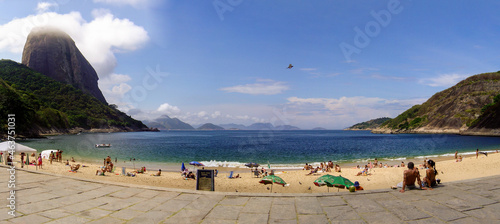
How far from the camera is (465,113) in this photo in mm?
140875

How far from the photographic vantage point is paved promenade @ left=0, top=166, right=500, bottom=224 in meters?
7.27

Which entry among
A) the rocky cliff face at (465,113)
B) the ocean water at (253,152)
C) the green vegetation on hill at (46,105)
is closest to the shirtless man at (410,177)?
the ocean water at (253,152)

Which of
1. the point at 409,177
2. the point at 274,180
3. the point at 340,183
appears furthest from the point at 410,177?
the point at 274,180

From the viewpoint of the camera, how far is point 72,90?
194 metres

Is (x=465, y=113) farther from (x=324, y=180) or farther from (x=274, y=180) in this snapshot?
(x=274, y=180)

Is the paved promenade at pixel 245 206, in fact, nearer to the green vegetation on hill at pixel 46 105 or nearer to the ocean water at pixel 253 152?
the ocean water at pixel 253 152

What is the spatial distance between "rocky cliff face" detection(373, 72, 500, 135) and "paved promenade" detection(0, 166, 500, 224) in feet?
476

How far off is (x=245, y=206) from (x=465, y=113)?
186396 millimetres

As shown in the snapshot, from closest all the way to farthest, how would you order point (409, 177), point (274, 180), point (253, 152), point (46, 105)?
point (409, 177), point (274, 180), point (253, 152), point (46, 105)

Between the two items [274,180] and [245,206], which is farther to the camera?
[274,180]

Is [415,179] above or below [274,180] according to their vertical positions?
above

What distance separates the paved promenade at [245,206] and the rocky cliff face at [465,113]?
14504 centimetres

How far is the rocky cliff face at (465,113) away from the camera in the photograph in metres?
120

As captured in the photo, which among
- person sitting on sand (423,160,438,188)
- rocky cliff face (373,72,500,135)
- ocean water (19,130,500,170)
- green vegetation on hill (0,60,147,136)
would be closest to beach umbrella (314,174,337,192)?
person sitting on sand (423,160,438,188)
